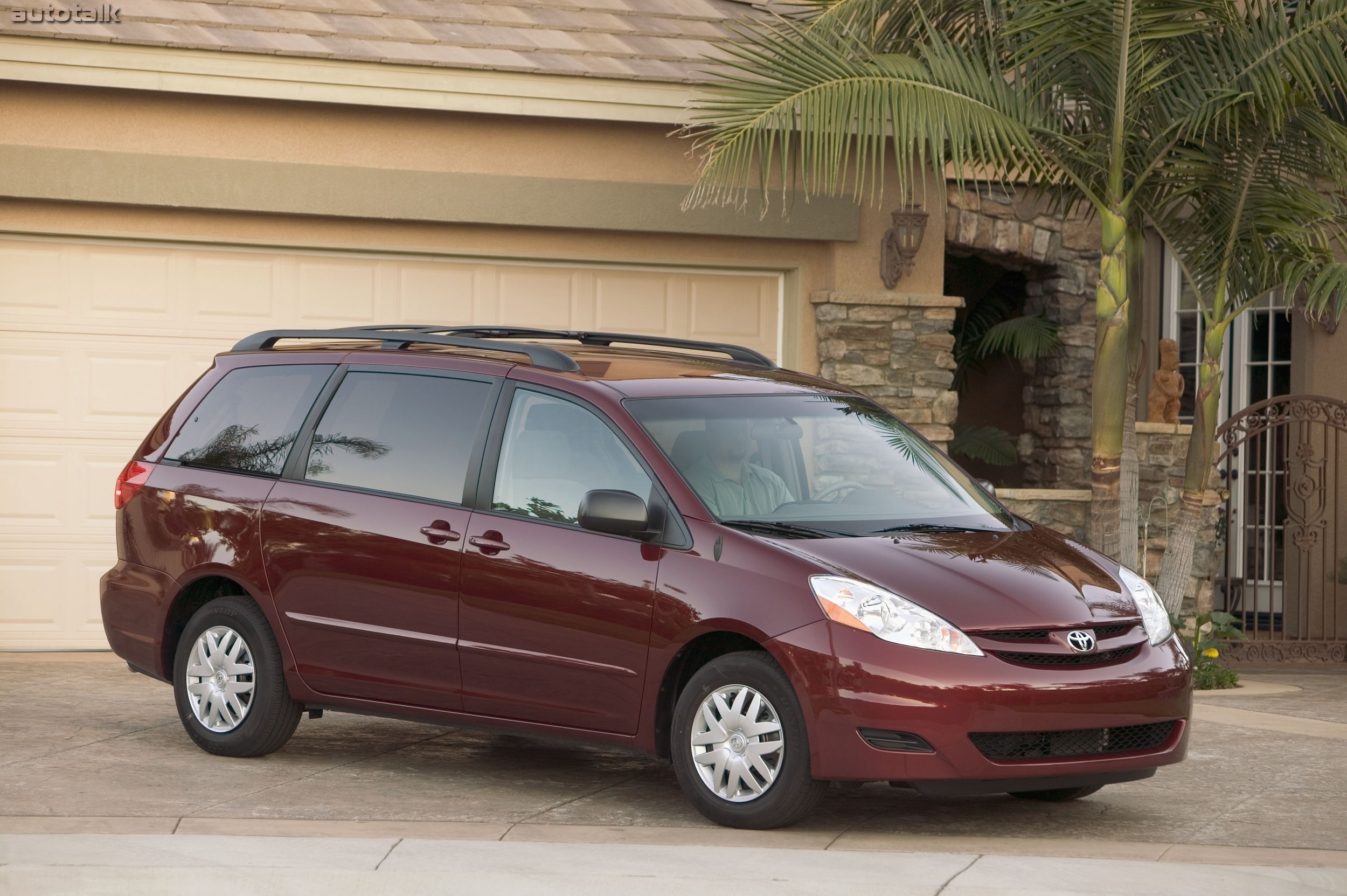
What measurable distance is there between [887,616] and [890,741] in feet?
1.42

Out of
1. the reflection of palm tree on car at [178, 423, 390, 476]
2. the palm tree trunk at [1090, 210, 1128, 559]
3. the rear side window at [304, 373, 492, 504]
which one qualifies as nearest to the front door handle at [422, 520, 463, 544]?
the rear side window at [304, 373, 492, 504]

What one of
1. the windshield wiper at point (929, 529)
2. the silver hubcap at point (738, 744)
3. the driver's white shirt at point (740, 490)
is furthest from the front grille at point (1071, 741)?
the driver's white shirt at point (740, 490)

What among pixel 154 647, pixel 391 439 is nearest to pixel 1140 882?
pixel 391 439

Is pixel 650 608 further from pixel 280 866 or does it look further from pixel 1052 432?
pixel 1052 432

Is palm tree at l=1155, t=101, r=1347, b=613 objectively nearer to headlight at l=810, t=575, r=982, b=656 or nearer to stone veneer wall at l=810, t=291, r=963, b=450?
stone veneer wall at l=810, t=291, r=963, b=450

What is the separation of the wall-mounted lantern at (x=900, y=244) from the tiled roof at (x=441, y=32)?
173cm

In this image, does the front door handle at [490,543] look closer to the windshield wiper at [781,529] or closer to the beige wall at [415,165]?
the windshield wiper at [781,529]

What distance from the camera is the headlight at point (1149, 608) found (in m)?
6.89

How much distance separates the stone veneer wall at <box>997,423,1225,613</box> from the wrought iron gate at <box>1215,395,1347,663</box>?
34 cm

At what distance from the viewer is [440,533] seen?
24.2 ft

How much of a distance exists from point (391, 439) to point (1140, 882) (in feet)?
11.9

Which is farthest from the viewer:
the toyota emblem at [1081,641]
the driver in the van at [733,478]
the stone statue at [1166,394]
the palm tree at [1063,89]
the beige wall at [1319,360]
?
the beige wall at [1319,360]

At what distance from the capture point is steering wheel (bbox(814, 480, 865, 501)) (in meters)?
7.25

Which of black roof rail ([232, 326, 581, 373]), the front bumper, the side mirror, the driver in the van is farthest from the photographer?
black roof rail ([232, 326, 581, 373])
